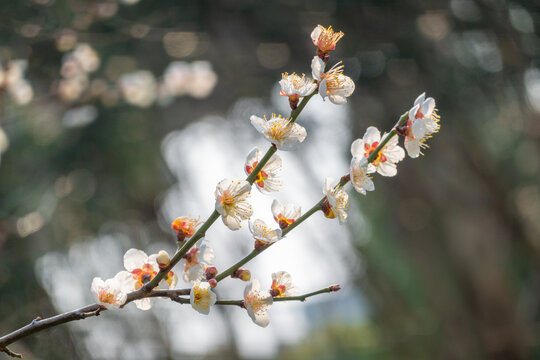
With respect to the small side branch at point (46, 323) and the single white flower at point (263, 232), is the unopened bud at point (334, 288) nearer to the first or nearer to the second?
the single white flower at point (263, 232)

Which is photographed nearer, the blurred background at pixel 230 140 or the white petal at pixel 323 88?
the white petal at pixel 323 88

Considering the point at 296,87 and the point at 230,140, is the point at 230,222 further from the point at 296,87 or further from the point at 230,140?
the point at 230,140

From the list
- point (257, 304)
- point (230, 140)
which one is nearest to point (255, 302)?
point (257, 304)

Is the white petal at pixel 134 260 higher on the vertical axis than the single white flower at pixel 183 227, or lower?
lower

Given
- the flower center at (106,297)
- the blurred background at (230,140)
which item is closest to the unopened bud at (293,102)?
the flower center at (106,297)

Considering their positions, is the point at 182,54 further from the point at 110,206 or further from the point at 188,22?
the point at 110,206

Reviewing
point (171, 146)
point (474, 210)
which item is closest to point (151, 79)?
point (171, 146)

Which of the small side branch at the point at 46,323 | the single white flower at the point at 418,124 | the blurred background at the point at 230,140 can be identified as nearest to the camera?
the small side branch at the point at 46,323
